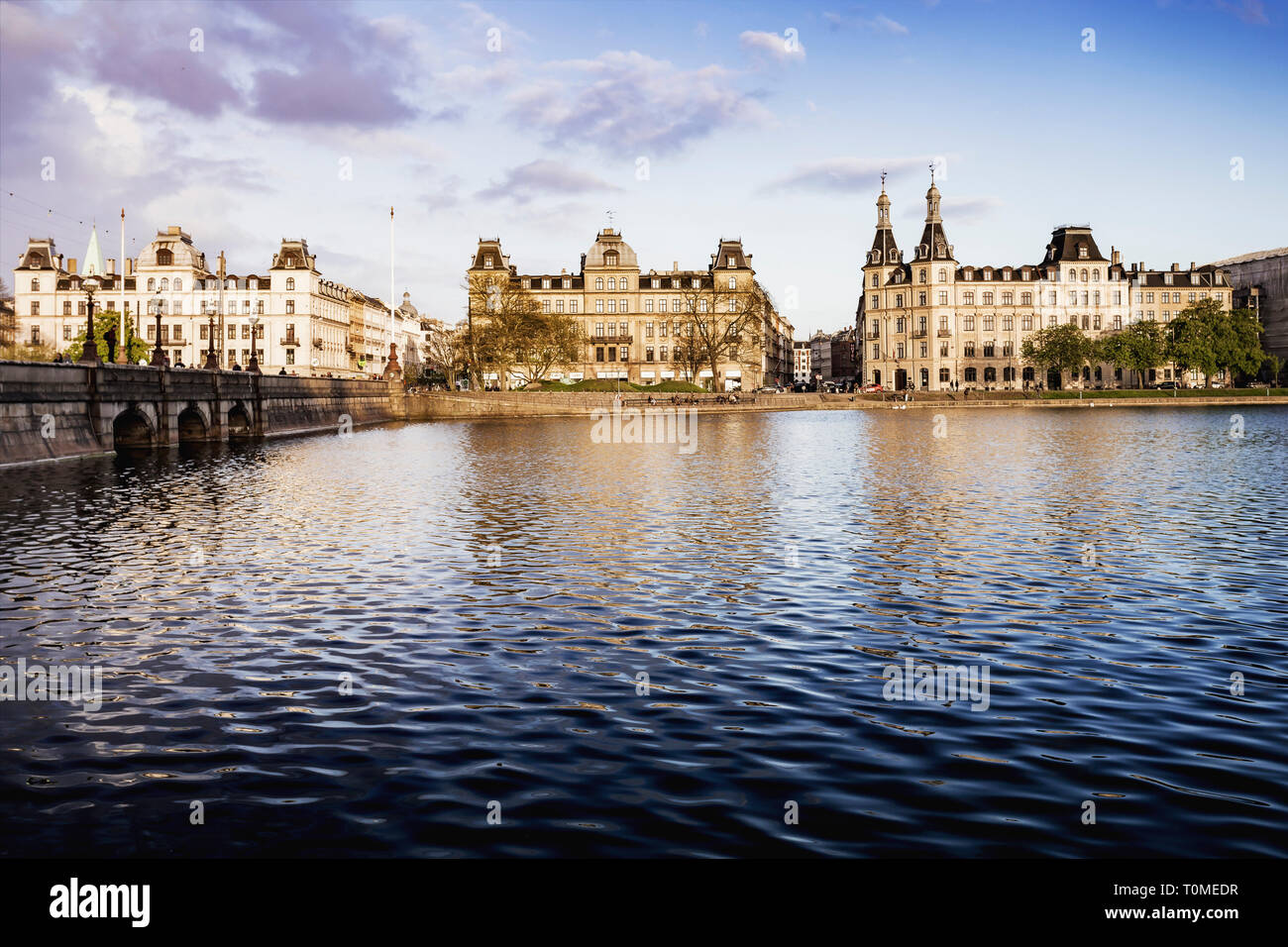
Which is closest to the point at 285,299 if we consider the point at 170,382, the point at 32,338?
the point at 32,338

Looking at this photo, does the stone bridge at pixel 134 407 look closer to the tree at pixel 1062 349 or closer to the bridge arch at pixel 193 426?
the bridge arch at pixel 193 426

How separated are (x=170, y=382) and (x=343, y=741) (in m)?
49.9

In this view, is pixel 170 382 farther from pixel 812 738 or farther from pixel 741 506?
pixel 812 738

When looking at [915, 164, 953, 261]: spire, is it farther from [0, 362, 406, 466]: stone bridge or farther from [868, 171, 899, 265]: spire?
[0, 362, 406, 466]: stone bridge

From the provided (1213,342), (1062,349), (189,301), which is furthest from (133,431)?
(1213,342)

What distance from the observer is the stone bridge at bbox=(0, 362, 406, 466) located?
39500 millimetres

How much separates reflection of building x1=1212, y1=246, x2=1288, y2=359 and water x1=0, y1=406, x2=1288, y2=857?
15855 cm

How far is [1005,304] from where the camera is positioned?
160250 mm

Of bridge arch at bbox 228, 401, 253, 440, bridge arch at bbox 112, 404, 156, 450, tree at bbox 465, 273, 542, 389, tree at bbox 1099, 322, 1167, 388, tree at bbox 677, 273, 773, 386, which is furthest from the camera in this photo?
tree at bbox 677, 273, 773, 386

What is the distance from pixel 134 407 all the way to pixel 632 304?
112666mm

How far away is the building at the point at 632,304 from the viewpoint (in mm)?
155125

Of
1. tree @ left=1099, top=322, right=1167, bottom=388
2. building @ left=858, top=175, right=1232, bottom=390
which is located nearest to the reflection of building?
building @ left=858, top=175, right=1232, bottom=390

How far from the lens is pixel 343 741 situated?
31.6 ft

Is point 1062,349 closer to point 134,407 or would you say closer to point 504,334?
point 504,334
